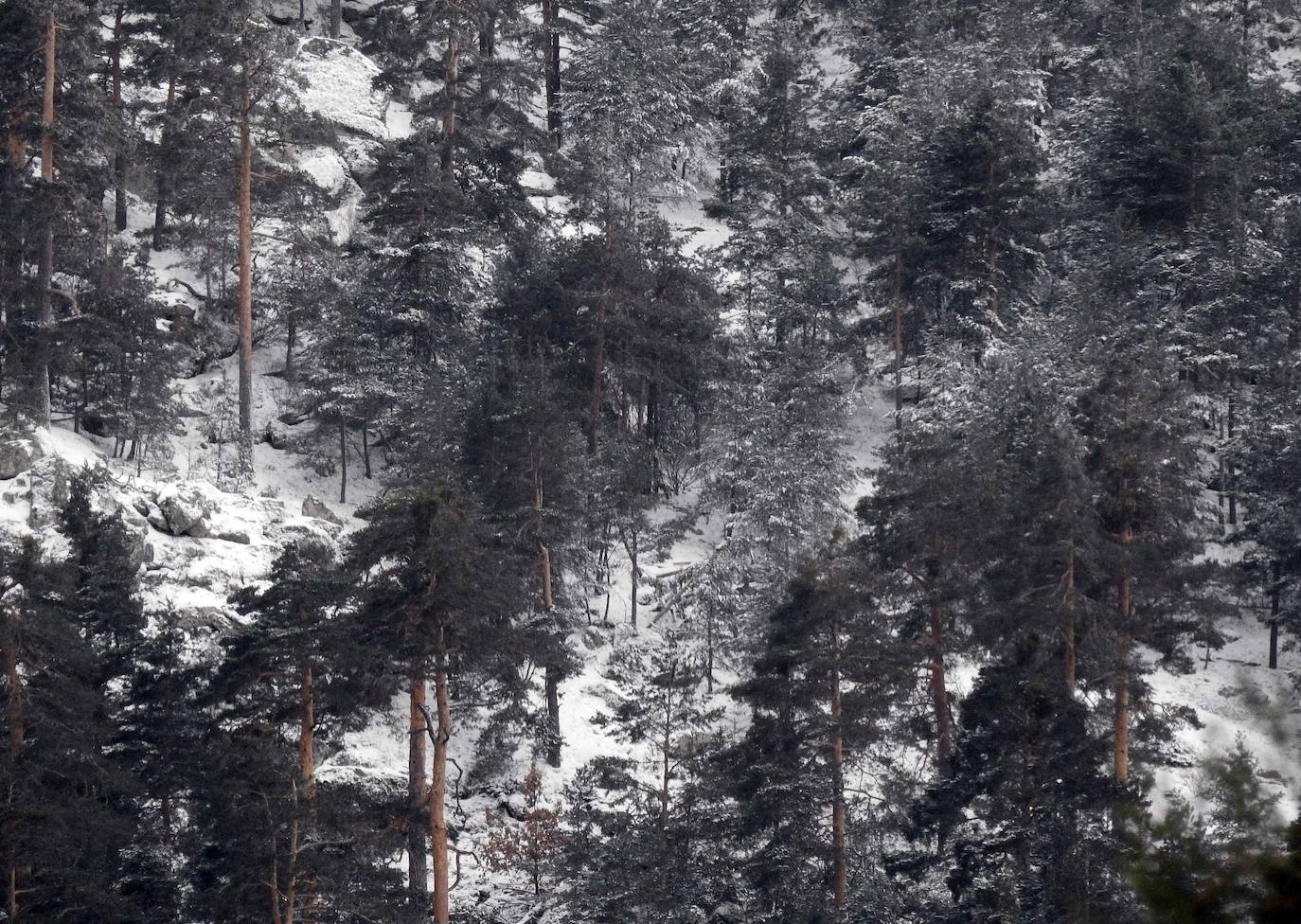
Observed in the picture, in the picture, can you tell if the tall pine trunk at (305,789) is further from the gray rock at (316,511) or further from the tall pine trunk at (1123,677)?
the tall pine trunk at (1123,677)

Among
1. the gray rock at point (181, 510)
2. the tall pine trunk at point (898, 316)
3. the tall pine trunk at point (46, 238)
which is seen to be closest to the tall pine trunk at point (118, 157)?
the tall pine trunk at point (46, 238)

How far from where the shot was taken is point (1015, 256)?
43688 mm

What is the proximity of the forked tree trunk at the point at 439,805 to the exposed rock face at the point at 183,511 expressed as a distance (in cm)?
955

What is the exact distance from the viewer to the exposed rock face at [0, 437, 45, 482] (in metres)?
29.4

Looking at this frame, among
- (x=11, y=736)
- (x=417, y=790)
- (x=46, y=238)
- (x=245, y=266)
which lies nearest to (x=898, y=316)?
(x=245, y=266)

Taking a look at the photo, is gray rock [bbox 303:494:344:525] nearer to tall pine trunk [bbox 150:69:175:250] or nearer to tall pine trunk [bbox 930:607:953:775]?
tall pine trunk [bbox 150:69:175:250]

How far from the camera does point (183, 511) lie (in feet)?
100

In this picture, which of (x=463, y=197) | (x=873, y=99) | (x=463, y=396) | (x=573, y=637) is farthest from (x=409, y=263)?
(x=873, y=99)

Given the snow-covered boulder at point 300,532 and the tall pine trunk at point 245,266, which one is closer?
the snow-covered boulder at point 300,532

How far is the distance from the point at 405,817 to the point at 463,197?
25.8m

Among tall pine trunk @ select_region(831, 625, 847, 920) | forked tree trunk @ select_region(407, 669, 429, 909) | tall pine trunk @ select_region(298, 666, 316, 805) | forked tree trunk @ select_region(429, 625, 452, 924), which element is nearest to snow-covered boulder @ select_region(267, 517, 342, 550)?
forked tree trunk @ select_region(407, 669, 429, 909)

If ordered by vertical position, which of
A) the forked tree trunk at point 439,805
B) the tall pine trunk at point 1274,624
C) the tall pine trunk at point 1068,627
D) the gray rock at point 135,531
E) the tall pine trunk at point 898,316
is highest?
the tall pine trunk at point 898,316

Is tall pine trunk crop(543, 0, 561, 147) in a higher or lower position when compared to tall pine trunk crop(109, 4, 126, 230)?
higher

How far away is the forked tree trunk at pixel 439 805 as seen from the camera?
23.5 meters
